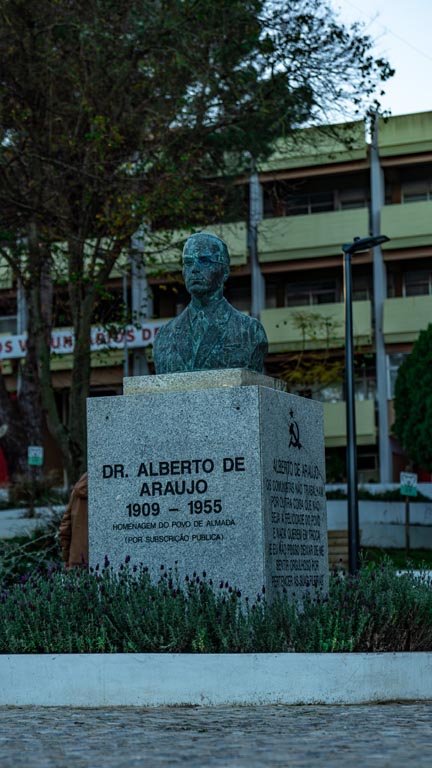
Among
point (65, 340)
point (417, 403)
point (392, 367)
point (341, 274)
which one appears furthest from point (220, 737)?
point (341, 274)

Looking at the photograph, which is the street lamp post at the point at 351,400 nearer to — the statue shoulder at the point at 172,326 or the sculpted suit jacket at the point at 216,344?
the statue shoulder at the point at 172,326

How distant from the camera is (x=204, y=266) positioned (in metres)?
11.6

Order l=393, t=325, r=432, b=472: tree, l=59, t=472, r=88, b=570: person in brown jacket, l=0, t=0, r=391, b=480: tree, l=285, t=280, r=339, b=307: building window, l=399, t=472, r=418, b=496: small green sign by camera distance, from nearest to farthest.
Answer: l=59, t=472, r=88, b=570: person in brown jacket → l=0, t=0, r=391, b=480: tree → l=399, t=472, r=418, b=496: small green sign → l=393, t=325, r=432, b=472: tree → l=285, t=280, r=339, b=307: building window

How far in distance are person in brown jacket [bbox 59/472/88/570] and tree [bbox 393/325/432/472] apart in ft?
87.7

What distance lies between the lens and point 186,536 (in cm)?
1070

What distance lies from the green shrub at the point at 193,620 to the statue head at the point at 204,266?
2.47m

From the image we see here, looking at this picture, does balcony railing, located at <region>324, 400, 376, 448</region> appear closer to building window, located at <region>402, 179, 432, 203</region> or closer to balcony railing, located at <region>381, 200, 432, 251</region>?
balcony railing, located at <region>381, 200, 432, 251</region>

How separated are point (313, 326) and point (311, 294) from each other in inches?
246

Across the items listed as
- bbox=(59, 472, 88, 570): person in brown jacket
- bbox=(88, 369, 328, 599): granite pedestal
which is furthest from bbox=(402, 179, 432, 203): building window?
bbox=(88, 369, 328, 599): granite pedestal

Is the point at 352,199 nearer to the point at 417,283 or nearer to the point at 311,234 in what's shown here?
the point at 311,234

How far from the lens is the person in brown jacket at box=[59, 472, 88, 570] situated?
14633 millimetres

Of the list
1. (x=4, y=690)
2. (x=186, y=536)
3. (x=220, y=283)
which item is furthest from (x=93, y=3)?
(x=4, y=690)

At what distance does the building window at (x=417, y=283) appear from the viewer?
51281 millimetres

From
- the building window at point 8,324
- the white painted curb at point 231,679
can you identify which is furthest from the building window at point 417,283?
the white painted curb at point 231,679
